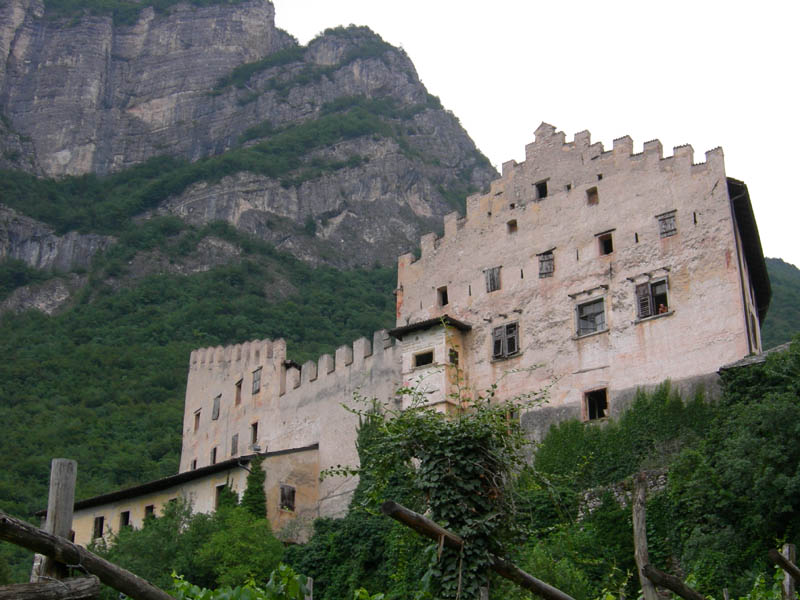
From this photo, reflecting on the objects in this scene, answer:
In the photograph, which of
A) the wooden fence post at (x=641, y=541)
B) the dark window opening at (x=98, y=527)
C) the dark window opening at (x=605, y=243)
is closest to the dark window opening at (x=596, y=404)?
the dark window opening at (x=605, y=243)

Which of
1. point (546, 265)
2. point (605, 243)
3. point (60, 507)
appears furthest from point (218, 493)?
point (60, 507)

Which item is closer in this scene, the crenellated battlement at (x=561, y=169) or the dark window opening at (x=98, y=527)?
the crenellated battlement at (x=561, y=169)

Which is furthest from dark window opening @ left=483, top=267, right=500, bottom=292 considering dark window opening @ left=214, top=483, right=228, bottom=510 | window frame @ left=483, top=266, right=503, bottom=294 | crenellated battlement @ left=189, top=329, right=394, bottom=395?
dark window opening @ left=214, top=483, right=228, bottom=510

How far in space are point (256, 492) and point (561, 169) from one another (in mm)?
16533

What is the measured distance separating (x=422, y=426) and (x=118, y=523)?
3301cm

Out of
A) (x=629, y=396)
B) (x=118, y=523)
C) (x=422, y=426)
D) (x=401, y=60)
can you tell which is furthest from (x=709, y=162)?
(x=401, y=60)

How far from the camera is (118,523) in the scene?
4462 cm

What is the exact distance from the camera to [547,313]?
3722 cm

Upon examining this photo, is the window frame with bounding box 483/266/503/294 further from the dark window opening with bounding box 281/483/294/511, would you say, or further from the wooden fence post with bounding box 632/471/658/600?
the wooden fence post with bounding box 632/471/658/600

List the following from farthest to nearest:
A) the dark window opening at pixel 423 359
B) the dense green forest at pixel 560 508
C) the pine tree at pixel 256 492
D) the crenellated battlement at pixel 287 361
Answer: the crenellated battlement at pixel 287 361 → the pine tree at pixel 256 492 → the dark window opening at pixel 423 359 → the dense green forest at pixel 560 508

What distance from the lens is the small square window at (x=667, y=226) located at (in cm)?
3516

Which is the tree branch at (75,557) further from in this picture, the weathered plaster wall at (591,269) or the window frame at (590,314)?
the window frame at (590,314)

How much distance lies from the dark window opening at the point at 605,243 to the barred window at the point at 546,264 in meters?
1.91

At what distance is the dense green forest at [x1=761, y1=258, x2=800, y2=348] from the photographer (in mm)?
52225
